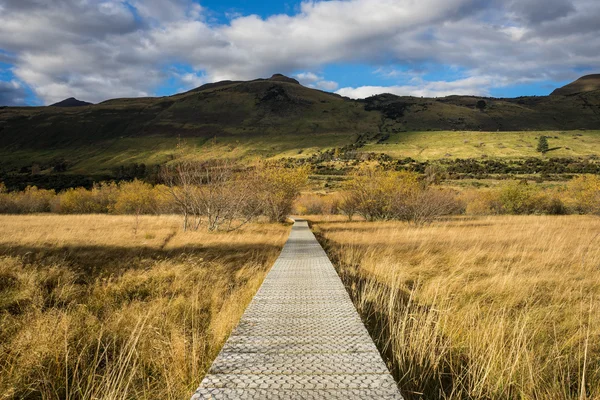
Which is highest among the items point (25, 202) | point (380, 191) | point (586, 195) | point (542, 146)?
point (542, 146)

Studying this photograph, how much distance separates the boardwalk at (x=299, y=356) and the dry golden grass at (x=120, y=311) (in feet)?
2.01

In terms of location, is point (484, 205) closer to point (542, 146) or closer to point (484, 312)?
point (484, 312)

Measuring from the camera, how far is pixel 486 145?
83.9 meters

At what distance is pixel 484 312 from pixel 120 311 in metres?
6.18

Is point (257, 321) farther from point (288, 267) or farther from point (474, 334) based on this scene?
point (288, 267)

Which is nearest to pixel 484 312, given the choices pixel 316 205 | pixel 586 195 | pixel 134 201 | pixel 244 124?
pixel 586 195

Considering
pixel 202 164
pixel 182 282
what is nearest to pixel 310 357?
pixel 182 282

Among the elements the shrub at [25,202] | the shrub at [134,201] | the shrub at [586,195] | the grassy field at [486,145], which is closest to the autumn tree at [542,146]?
A: the grassy field at [486,145]

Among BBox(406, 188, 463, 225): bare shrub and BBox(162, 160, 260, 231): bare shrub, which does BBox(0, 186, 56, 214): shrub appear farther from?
BBox(406, 188, 463, 225): bare shrub

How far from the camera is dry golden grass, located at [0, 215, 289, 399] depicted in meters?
3.61

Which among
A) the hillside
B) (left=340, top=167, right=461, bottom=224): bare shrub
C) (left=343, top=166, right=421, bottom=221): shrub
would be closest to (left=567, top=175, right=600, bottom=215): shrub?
(left=340, top=167, right=461, bottom=224): bare shrub

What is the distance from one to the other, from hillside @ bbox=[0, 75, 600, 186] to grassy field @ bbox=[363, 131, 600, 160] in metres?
6.11

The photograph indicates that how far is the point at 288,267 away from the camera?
26.3 feet

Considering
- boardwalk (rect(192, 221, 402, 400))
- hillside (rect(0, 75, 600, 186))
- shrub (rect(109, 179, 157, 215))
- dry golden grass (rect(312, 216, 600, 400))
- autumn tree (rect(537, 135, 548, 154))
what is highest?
hillside (rect(0, 75, 600, 186))
